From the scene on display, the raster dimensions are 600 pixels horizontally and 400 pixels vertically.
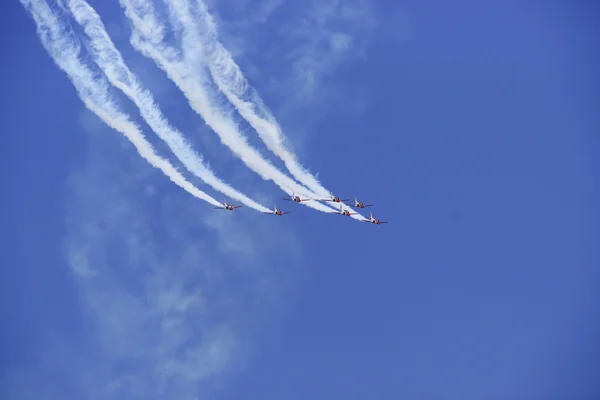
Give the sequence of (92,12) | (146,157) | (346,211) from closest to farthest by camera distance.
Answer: (92,12)
(146,157)
(346,211)

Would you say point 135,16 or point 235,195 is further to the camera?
point 235,195

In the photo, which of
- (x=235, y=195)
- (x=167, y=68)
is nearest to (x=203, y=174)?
(x=235, y=195)

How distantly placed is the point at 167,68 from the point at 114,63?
340 cm

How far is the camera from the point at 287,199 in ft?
251

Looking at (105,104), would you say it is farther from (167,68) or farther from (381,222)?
(381,222)

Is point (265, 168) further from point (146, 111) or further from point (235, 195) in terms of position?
point (146, 111)

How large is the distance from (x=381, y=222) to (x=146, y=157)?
18.5 meters

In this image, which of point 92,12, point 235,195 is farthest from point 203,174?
point 92,12

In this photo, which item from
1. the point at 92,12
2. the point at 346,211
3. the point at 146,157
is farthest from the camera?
the point at 346,211

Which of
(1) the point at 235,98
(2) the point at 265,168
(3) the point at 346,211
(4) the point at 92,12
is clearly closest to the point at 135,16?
(4) the point at 92,12

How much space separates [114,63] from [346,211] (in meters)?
20.5

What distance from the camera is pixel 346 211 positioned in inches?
3118

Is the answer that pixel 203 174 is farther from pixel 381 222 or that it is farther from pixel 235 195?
pixel 381 222

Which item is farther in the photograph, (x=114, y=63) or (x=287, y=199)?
(x=287, y=199)
